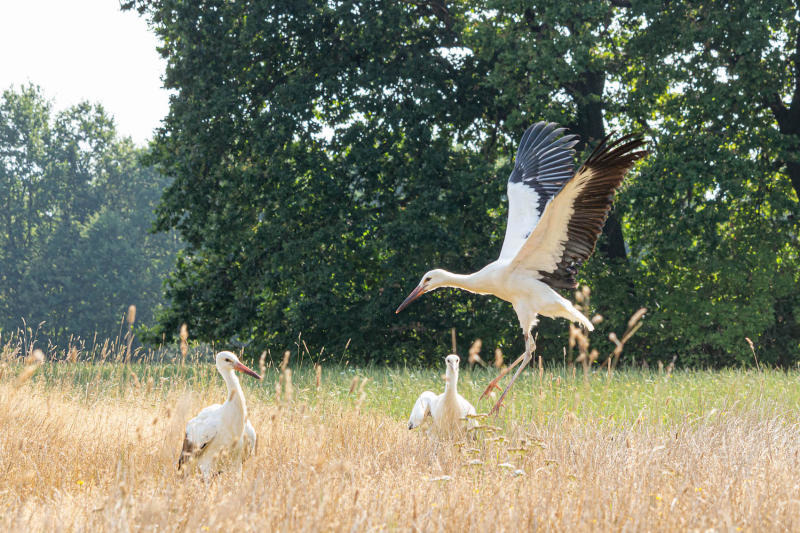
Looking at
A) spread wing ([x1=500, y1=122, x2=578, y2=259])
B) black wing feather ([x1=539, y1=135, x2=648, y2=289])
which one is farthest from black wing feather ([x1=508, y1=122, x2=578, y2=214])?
black wing feather ([x1=539, y1=135, x2=648, y2=289])

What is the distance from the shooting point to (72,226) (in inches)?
1635

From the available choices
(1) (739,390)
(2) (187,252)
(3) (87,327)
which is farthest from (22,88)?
(1) (739,390)

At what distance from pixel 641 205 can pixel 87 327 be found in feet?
103

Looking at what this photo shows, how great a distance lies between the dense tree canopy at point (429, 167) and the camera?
14609 mm

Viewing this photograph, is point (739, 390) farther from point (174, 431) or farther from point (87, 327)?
point (87, 327)

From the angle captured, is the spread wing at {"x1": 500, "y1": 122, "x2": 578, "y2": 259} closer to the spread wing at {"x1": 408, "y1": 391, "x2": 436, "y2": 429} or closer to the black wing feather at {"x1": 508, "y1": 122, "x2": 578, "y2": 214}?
the black wing feather at {"x1": 508, "y1": 122, "x2": 578, "y2": 214}

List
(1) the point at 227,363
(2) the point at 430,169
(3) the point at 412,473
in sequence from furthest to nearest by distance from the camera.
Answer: (2) the point at 430,169 → (1) the point at 227,363 → (3) the point at 412,473

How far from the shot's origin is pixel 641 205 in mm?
14453

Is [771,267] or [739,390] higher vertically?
[771,267]

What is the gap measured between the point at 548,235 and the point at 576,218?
287mm

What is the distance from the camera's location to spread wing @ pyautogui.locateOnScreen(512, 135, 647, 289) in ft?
18.9

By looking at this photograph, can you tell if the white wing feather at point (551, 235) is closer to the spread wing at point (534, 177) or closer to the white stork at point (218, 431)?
the spread wing at point (534, 177)

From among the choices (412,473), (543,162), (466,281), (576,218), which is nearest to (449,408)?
(412,473)

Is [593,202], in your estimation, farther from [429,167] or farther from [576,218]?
[429,167]
